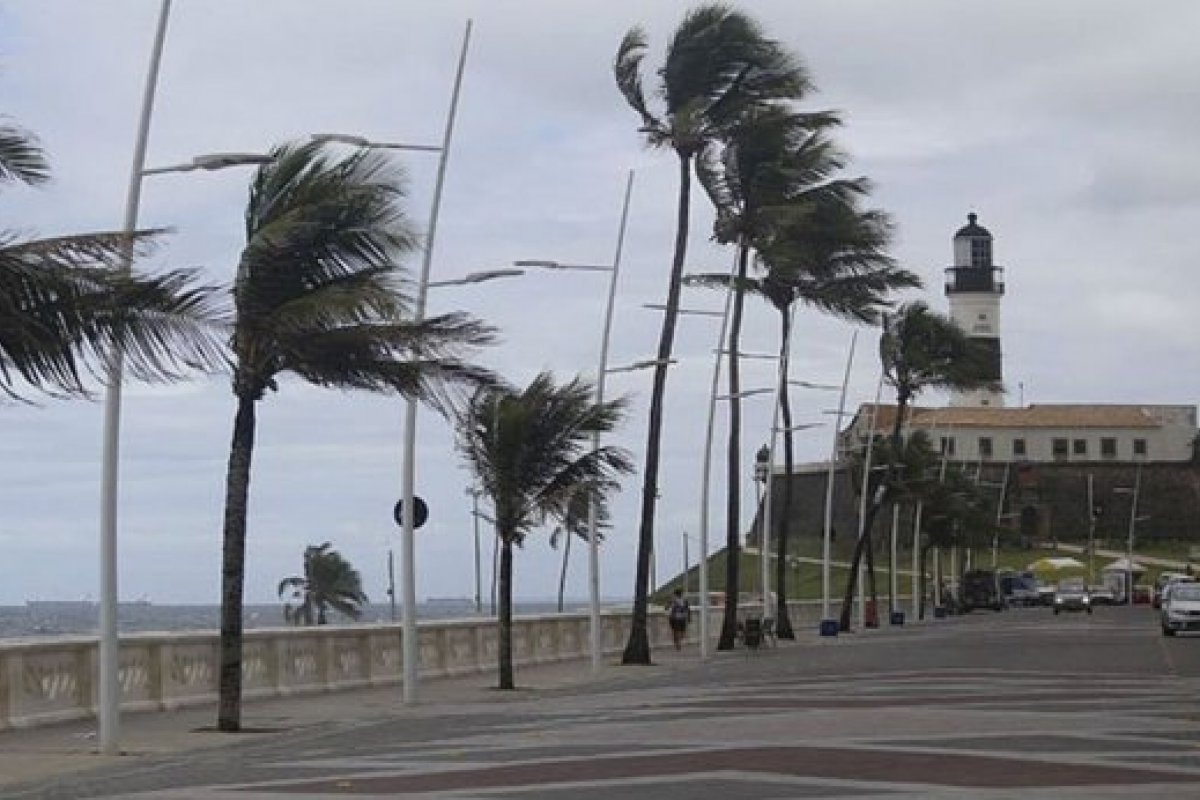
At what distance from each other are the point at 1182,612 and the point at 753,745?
43623 mm

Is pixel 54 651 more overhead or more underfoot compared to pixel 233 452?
more underfoot

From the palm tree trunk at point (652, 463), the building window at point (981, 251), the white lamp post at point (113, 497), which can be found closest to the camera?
the white lamp post at point (113, 497)

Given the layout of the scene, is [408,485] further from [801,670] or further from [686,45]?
[686,45]

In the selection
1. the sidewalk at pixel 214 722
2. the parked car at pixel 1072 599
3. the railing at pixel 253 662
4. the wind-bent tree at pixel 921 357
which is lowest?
the sidewalk at pixel 214 722

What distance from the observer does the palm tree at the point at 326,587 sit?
291ft

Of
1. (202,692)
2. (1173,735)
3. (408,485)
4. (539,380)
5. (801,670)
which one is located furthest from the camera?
(801,670)

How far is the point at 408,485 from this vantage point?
110ft

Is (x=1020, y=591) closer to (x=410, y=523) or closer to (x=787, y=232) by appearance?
(x=787, y=232)

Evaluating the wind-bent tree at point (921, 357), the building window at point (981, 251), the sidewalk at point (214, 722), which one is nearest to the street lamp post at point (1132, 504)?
the building window at point (981, 251)

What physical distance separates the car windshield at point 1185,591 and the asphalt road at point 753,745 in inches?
982

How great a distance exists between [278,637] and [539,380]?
664cm

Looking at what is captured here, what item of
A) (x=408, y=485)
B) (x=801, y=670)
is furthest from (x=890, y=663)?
(x=408, y=485)

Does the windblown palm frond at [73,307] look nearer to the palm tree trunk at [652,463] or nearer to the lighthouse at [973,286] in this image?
the palm tree trunk at [652,463]

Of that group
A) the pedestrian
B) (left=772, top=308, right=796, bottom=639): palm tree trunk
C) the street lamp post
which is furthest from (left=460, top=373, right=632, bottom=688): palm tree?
the street lamp post
